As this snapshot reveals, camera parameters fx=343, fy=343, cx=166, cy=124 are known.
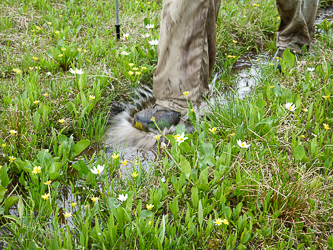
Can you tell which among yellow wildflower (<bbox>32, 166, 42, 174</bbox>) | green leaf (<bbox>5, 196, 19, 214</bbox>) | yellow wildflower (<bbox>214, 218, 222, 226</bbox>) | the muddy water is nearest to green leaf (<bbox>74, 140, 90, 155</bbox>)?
the muddy water

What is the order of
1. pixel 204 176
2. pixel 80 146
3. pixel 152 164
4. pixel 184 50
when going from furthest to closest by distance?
pixel 184 50, pixel 80 146, pixel 152 164, pixel 204 176

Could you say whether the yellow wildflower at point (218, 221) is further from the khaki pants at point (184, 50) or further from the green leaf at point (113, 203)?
the khaki pants at point (184, 50)

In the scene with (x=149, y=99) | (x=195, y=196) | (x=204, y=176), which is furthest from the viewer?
(x=149, y=99)

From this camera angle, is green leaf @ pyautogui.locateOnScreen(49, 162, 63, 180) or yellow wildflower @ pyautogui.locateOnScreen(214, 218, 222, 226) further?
green leaf @ pyautogui.locateOnScreen(49, 162, 63, 180)

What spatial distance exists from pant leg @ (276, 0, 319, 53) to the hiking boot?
5.92 ft

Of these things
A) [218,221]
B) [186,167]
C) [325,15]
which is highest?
[325,15]

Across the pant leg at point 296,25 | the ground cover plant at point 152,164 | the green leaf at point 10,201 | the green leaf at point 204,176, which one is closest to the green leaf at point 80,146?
the ground cover plant at point 152,164

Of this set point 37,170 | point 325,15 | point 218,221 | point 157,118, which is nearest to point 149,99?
point 157,118

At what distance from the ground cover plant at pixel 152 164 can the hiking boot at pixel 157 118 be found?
0.61ft

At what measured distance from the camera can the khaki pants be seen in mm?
2402

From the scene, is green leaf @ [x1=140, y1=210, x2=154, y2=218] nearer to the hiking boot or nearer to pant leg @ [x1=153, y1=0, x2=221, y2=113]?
the hiking boot

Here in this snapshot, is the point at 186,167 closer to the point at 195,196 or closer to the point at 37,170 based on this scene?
the point at 195,196

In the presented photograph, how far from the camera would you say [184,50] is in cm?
252

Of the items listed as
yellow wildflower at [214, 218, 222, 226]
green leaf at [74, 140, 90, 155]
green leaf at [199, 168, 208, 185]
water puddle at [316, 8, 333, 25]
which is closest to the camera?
yellow wildflower at [214, 218, 222, 226]
